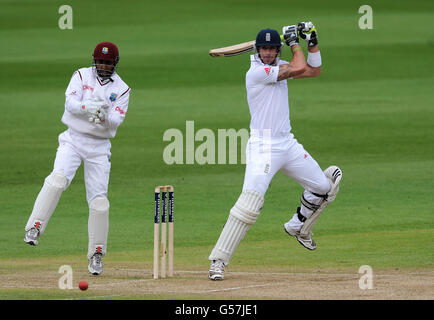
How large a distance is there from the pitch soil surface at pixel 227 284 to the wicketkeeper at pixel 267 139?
1.51 ft

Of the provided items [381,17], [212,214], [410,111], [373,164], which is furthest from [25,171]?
[381,17]

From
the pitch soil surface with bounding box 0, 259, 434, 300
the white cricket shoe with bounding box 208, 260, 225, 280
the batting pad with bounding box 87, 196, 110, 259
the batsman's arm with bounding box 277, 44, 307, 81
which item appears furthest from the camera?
the batting pad with bounding box 87, 196, 110, 259

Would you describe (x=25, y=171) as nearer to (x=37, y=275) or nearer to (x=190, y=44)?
(x=37, y=275)

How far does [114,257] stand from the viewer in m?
11.5

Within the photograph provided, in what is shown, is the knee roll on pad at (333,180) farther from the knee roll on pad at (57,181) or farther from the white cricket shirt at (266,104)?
the knee roll on pad at (57,181)

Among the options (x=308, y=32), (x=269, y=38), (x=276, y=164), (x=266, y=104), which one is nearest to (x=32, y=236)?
(x=276, y=164)

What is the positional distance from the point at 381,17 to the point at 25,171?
18490 mm

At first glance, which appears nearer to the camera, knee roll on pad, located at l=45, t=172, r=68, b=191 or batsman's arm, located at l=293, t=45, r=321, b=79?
knee roll on pad, located at l=45, t=172, r=68, b=191

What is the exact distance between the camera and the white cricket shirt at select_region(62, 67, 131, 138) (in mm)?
9898

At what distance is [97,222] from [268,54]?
7.20ft

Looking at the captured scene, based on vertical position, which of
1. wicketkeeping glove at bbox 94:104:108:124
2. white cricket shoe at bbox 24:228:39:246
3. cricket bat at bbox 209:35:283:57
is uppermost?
cricket bat at bbox 209:35:283:57
